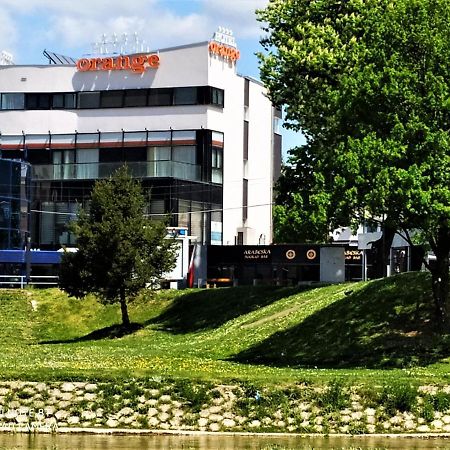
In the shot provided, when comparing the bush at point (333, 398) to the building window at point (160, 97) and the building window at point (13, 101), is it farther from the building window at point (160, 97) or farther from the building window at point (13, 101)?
the building window at point (13, 101)

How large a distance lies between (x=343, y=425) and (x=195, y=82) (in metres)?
66.7

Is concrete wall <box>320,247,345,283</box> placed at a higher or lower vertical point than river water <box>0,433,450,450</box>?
higher

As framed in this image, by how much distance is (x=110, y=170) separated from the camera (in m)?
88.8

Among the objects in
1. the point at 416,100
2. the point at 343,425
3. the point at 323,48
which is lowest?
the point at 343,425

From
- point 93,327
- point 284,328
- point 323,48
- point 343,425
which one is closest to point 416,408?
point 343,425

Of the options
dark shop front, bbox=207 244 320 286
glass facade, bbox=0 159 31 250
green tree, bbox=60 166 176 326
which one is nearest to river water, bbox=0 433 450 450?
green tree, bbox=60 166 176 326

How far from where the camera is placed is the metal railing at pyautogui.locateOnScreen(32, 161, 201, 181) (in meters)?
87.3

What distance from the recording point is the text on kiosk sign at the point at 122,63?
92312 millimetres

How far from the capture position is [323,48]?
51.5 m

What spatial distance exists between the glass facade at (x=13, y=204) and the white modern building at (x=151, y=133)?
32.8 ft

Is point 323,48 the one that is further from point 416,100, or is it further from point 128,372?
point 128,372

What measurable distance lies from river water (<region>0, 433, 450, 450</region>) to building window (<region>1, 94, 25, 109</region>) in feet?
243

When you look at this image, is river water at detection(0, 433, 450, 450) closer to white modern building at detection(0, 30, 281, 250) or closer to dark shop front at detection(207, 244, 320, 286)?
dark shop front at detection(207, 244, 320, 286)

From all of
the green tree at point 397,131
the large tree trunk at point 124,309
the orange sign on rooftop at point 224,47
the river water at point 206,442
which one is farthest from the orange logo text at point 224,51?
the river water at point 206,442
